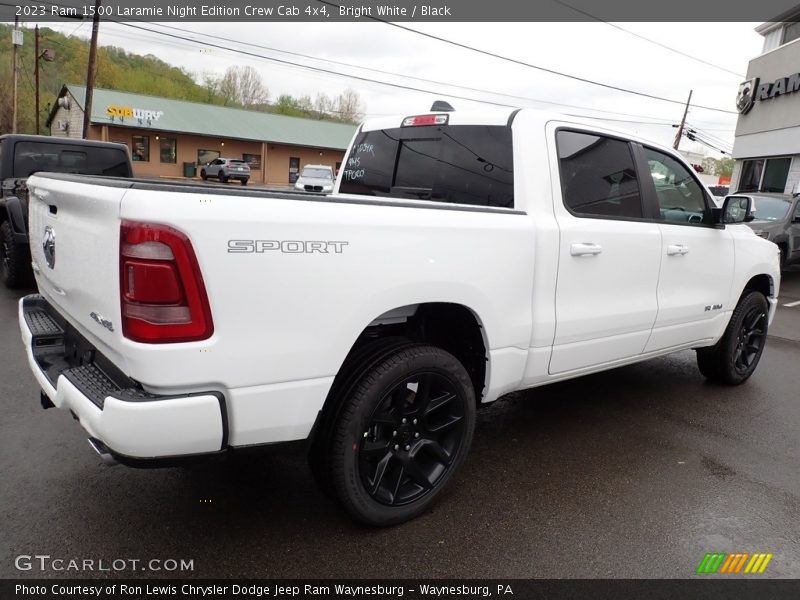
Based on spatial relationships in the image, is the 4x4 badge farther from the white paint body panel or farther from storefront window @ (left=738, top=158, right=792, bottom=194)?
storefront window @ (left=738, top=158, right=792, bottom=194)

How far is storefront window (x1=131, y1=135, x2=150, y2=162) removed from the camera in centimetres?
3872

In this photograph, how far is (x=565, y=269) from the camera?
126 inches

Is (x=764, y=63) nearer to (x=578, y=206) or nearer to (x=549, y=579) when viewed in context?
(x=578, y=206)

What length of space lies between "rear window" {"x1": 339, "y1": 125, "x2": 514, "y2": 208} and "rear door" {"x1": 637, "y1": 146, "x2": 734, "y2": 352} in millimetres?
1184

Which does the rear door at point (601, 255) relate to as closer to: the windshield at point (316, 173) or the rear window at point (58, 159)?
the rear window at point (58, 159)

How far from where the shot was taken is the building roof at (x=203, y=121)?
37.2 metres

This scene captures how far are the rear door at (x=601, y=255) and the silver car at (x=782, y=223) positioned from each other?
9255 millimetres

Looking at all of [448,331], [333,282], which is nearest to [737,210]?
[448,331]

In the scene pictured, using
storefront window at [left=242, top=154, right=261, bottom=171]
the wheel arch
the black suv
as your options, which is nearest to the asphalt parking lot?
the wheel arch

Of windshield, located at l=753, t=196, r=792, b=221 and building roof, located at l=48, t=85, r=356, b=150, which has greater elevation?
building roof, located at l=48, t=85, r=356, b=150

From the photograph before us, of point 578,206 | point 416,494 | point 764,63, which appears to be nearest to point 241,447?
point 416,494

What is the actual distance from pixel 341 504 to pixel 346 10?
13274 mm

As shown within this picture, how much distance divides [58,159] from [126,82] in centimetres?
7353

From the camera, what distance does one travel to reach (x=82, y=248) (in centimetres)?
231
